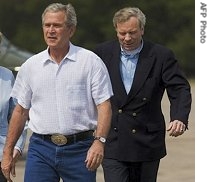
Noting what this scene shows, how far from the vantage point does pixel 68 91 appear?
4750mm

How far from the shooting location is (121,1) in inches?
1148

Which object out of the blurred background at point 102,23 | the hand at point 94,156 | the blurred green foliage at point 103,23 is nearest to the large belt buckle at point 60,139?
the hand at point 94,156

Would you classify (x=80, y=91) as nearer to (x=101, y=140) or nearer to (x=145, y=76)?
(x=101, y=140)

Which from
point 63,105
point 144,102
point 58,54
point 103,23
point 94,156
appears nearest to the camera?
point 94,156

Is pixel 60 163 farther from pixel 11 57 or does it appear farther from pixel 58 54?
pixel 11 57

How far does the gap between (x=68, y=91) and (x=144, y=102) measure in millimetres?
889

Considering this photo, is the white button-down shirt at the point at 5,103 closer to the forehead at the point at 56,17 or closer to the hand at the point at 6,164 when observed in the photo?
the hand at the point at 6,164

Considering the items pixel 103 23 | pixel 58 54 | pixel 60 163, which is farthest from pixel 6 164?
pixel 103 23

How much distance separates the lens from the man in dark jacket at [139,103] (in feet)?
18.1

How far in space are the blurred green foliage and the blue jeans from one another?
902 inches

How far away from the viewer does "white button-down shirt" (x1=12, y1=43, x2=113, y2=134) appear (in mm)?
4754

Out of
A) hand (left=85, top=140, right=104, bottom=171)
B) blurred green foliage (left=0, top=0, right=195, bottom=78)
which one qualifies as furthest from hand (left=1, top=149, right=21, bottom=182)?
blurred green foliage (left=0, top=0, right=195, bottom=78)

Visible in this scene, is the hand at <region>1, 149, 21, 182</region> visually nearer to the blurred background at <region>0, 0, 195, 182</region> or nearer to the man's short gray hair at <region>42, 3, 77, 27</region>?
the man's short gray hair at <region>42, 3, 77, 27</region>

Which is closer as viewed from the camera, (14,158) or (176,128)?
(14,158)
